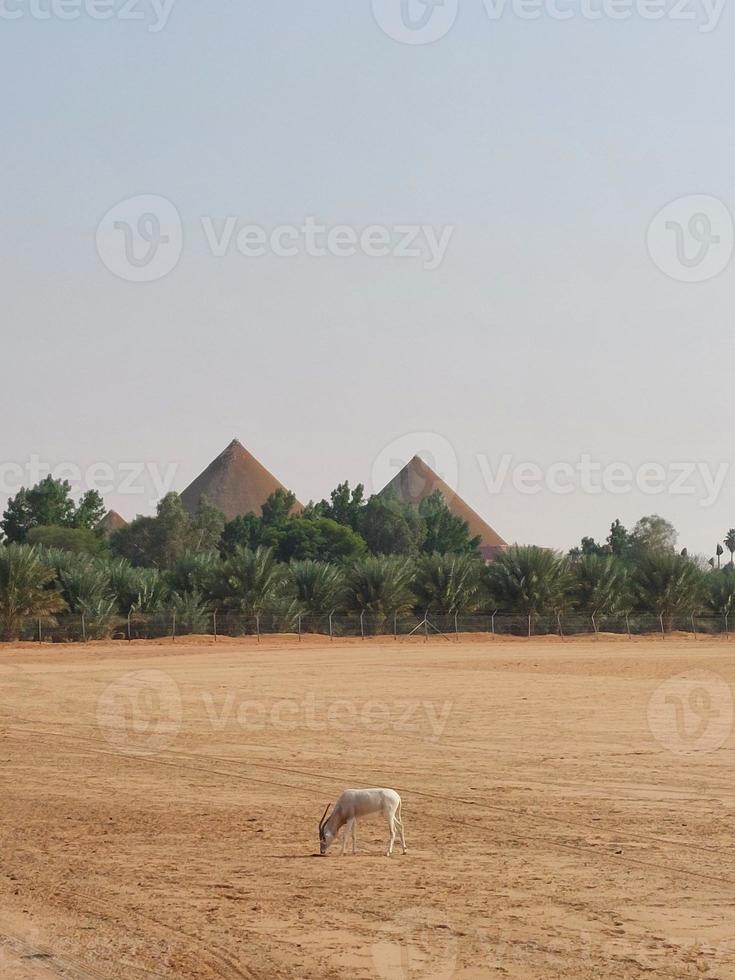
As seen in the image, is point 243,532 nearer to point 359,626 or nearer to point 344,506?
point 344,506

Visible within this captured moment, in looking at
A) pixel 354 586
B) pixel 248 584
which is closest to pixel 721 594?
pixel 354 586

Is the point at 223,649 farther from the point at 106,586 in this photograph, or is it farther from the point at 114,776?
the point at 114,776

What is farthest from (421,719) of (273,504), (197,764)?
(273,504)

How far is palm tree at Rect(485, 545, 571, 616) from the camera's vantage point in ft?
198

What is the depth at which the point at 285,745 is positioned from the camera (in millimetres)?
21641

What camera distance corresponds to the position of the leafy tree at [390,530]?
114 meters

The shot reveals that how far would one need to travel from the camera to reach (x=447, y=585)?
5953 centimetres

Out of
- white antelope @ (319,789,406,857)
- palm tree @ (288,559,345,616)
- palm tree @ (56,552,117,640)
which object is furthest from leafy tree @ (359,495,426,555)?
white antelope @ (319,789,406,857)

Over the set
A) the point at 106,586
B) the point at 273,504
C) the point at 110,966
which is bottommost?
the point at 110,966

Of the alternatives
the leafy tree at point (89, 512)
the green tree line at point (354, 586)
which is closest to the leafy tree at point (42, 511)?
the leafy tree at point (89, 512)

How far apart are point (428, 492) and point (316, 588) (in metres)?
119

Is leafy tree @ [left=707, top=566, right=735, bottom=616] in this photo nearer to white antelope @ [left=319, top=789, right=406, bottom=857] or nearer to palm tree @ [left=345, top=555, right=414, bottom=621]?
palm tree @ [left=345, top=555, right=414, bottom=621]

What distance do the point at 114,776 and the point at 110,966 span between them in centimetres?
920

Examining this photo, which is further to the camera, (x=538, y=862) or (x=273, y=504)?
(x=273, y=504)
